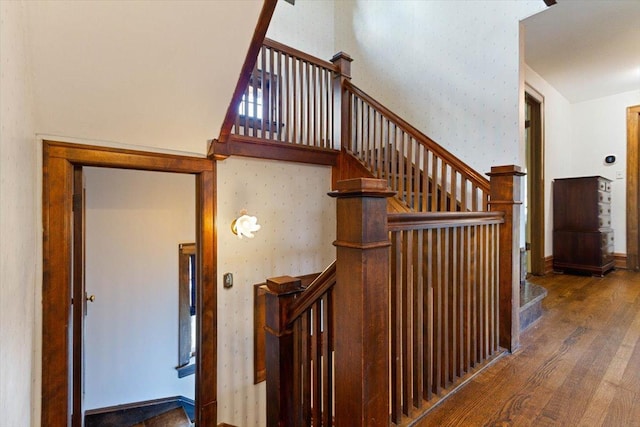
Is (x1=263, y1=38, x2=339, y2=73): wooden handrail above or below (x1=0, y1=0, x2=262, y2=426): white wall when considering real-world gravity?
above

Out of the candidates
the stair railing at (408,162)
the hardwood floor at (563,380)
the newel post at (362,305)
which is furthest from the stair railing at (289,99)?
the hardwood floor at (563,380)

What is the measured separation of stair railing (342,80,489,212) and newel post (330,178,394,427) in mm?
1525

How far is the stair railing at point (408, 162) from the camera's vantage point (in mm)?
2488

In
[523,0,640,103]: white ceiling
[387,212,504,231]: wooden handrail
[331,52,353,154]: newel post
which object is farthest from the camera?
[331,52,353,154]: newel post

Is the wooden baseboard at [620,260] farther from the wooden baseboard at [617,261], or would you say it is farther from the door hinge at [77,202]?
the door hinge at [77,202]

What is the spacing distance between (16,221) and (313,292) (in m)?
1.31

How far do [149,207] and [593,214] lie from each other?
5.61m

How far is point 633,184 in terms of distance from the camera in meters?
4.50

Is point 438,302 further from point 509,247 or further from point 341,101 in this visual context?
point 341,101

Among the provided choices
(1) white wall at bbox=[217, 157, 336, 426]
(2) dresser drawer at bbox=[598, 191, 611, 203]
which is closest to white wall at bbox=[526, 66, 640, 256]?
(2) dresser drawer at bbox=[598, 191, 611, 203]

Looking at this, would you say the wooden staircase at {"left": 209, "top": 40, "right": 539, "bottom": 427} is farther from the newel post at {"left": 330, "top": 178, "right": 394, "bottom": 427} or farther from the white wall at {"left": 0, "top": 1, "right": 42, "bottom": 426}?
the white wall at {"left": 0, "top": 1, "right": 42, "bottom": 426}

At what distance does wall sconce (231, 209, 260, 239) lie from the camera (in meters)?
2.85

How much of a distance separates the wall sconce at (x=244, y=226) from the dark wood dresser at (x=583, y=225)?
14.0ft

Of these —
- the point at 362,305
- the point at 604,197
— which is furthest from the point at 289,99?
the point at 604,197
